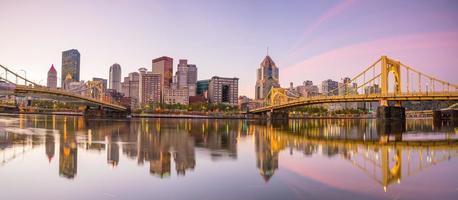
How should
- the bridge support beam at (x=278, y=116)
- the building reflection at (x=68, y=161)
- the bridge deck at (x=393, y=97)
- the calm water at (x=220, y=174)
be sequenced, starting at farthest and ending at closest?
the bridge support beam at (x=278, y=116) < the bridge deck at (x=393, y=97) < the building reflection at (x=68, y=161) < the calm water at (x=220, y=174)

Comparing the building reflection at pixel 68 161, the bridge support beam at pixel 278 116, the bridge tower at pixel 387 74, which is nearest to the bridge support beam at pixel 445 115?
the bridge tower at pixel 387 74

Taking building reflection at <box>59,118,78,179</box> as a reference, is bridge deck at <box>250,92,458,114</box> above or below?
above

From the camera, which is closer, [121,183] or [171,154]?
[121,183]

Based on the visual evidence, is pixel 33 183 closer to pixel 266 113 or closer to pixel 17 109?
pixel 266 113

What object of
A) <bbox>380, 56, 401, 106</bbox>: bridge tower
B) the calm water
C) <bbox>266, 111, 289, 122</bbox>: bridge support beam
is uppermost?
<bbox>380, 56, 401, 106</bbox>: bridge tower

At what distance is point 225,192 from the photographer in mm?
10805

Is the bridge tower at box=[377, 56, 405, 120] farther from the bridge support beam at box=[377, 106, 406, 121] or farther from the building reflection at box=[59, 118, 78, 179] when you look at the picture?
the building reflection at box=[59, 118, 78, 179]

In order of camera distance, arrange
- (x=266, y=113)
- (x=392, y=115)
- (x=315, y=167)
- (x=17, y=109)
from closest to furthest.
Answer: (x=315, y=167) < (x=392, y=115) < (x=266, y=113) < (x=17, y=109)

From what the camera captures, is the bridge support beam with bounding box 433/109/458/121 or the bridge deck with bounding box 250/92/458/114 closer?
the bridge deck with bounding box 250/92/458/114

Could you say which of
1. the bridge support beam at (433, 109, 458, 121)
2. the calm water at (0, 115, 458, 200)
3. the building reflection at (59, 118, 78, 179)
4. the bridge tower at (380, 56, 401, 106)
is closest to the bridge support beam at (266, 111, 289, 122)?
the bridge tower at (380, 56, 401, 106)

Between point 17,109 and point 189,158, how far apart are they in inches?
6683

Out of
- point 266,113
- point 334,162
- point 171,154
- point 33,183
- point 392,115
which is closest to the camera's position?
point 33,183

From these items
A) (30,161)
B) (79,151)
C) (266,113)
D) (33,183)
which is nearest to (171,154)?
(79,151)

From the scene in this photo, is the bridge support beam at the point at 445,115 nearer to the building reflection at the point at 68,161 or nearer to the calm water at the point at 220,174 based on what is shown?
the calm water at the point at 220,174
